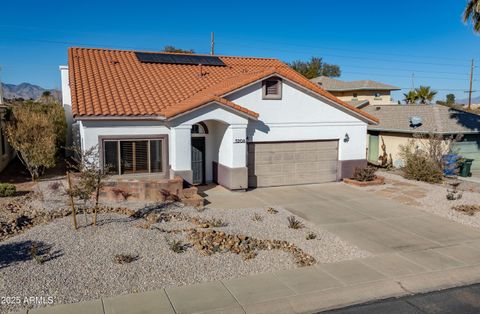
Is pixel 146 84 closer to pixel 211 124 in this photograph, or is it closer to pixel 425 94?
pixel 211 124

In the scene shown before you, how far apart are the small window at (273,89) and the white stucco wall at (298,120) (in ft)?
0.66

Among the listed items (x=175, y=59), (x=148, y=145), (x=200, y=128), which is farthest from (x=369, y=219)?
(x=175, y=59)

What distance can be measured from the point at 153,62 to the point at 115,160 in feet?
24.3

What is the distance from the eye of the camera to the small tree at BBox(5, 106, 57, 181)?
17281 mm

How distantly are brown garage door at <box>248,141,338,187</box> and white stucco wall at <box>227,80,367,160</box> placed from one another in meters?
0.37

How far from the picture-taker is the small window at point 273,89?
18.3 m

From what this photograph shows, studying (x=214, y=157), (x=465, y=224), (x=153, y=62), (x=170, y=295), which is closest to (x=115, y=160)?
(x=214, y=157)

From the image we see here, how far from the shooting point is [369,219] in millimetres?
13484

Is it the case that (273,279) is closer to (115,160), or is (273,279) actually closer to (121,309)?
(121,309)

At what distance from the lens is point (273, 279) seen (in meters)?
8.63

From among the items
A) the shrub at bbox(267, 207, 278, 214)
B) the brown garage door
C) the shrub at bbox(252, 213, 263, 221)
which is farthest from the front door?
the shrub at bbox(252, 213, 263, 221)

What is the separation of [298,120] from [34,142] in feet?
37.8

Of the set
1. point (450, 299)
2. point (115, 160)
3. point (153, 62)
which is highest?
point (153, 62)

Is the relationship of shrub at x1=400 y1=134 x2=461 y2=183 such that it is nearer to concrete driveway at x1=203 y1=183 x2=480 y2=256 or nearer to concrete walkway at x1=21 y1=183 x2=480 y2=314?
concrete driveway at x1=203 y1=183 x2=480 y2=256
